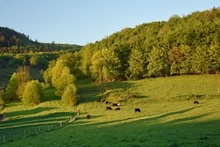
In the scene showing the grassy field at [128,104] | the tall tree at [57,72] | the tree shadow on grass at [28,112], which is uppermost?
the tall tree at [57,72]

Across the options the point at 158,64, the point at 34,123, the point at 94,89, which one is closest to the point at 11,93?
the point at 94,89

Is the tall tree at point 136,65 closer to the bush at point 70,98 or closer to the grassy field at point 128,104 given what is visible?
the grassy field at point 128,104

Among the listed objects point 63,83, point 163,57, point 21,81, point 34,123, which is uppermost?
point 163,57

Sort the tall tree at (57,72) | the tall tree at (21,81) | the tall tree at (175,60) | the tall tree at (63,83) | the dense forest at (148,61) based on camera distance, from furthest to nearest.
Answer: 1. the tall tree at (57,72)
2. the tall tree at (21,81)
3. the tall tree at (175,60)
4. the dense forest at (148,61)
5. the tall tree at (63,83)

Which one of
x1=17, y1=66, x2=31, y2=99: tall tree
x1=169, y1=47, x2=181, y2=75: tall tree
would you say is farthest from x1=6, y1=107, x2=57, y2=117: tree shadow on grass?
x1=169, y1=47, x2=181, y2=75: tall tree

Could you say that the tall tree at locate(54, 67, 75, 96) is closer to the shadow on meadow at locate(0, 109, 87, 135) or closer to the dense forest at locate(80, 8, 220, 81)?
the dense forest at locate(80, 8, 220, 81)

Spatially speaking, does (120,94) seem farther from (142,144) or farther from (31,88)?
(142,144)

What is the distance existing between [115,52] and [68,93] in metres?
39.0

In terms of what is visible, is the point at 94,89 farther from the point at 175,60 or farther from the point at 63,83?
the point at 175,60

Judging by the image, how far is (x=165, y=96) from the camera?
80312 millimetres

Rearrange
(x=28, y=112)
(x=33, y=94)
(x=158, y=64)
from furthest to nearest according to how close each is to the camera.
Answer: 1. (x=158, y=64)
2. (x=33, y=94)
3. (x=28, y=112)

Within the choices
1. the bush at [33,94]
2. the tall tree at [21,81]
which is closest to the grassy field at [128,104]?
the bush at [33,94]

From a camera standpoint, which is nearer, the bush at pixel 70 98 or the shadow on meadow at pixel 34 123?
the shadow on meadow at pixel 34 123

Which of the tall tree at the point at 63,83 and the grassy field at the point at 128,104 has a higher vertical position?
the tall tree at the point at 63,83
